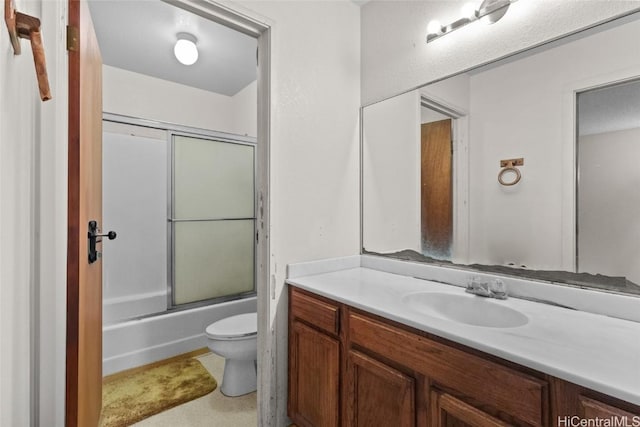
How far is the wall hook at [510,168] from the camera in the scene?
1301mm

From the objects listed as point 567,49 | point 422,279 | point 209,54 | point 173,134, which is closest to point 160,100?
point 173,134

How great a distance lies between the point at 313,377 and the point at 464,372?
755 mm

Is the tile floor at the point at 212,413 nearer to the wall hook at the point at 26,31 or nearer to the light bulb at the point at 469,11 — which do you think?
the wall hook at the point at 26,31

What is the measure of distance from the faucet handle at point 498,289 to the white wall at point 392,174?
1.42 feet

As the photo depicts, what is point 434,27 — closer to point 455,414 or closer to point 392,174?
point 392,174

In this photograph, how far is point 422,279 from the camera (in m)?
1.59

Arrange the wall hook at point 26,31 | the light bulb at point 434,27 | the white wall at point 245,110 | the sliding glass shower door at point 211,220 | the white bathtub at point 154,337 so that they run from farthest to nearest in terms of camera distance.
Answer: the white wall at point 245,110
the sliding glass shower door at point 211,220
the white bathtub at point 154,337
the light bulb at point 434,27
the wall hook at point 26,31

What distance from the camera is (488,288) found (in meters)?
1.28

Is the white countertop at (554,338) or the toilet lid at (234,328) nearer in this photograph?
the white countertop at (554,338)

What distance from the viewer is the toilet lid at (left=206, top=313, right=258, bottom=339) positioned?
184 centimetres

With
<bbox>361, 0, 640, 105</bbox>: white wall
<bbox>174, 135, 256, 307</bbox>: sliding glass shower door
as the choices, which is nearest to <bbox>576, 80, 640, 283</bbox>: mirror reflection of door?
<bbox>361, 0, 640, 105</bbox>: white wall

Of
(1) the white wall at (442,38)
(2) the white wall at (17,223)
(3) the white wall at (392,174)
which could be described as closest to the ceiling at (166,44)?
(1) the white wall at (442,38)

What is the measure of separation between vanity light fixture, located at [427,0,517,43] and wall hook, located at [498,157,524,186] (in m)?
0.63

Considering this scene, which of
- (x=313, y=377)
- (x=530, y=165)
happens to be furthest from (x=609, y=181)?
(x=313, y=377)
